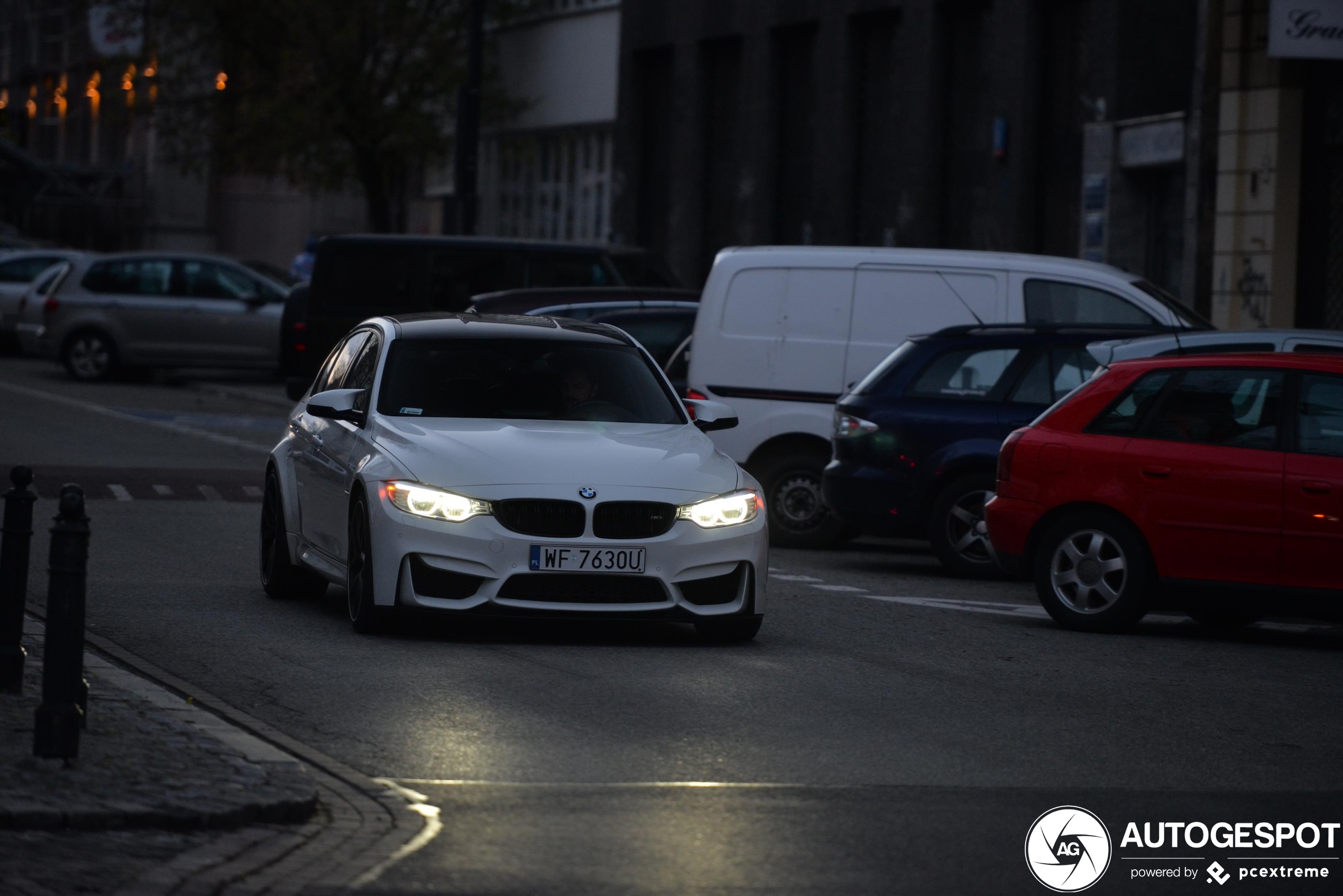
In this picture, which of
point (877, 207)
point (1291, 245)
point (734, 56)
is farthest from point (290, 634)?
point (734, 56)

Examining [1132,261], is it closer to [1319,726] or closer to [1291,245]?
[1291,245]

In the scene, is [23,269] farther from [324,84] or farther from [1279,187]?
[1279,187]

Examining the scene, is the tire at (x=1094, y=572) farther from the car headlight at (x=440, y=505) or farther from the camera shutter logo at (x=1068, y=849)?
the camera shutter logo at (x=1068, y=849)

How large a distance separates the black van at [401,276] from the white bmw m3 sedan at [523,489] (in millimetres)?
12464

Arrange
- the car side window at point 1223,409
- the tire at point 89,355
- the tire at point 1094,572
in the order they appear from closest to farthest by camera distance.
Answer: the car side window at point 1223,409 → the tire at point 1094,572 → the tire at point 89,355

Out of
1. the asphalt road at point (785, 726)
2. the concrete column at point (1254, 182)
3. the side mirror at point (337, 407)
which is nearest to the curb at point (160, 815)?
the asphalt road at point (785, 726)

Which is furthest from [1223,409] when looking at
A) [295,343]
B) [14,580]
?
[295,343]

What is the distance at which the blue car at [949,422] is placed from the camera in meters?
14.9

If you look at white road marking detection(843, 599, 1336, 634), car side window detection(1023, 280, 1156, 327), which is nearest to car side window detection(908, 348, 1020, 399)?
car side window detection(1023, 280, 1156, 327)

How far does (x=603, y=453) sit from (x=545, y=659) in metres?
1.03

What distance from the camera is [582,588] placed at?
414 inches

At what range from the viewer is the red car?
38.1 feet

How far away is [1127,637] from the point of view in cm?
1210

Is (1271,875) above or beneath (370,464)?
beneath
